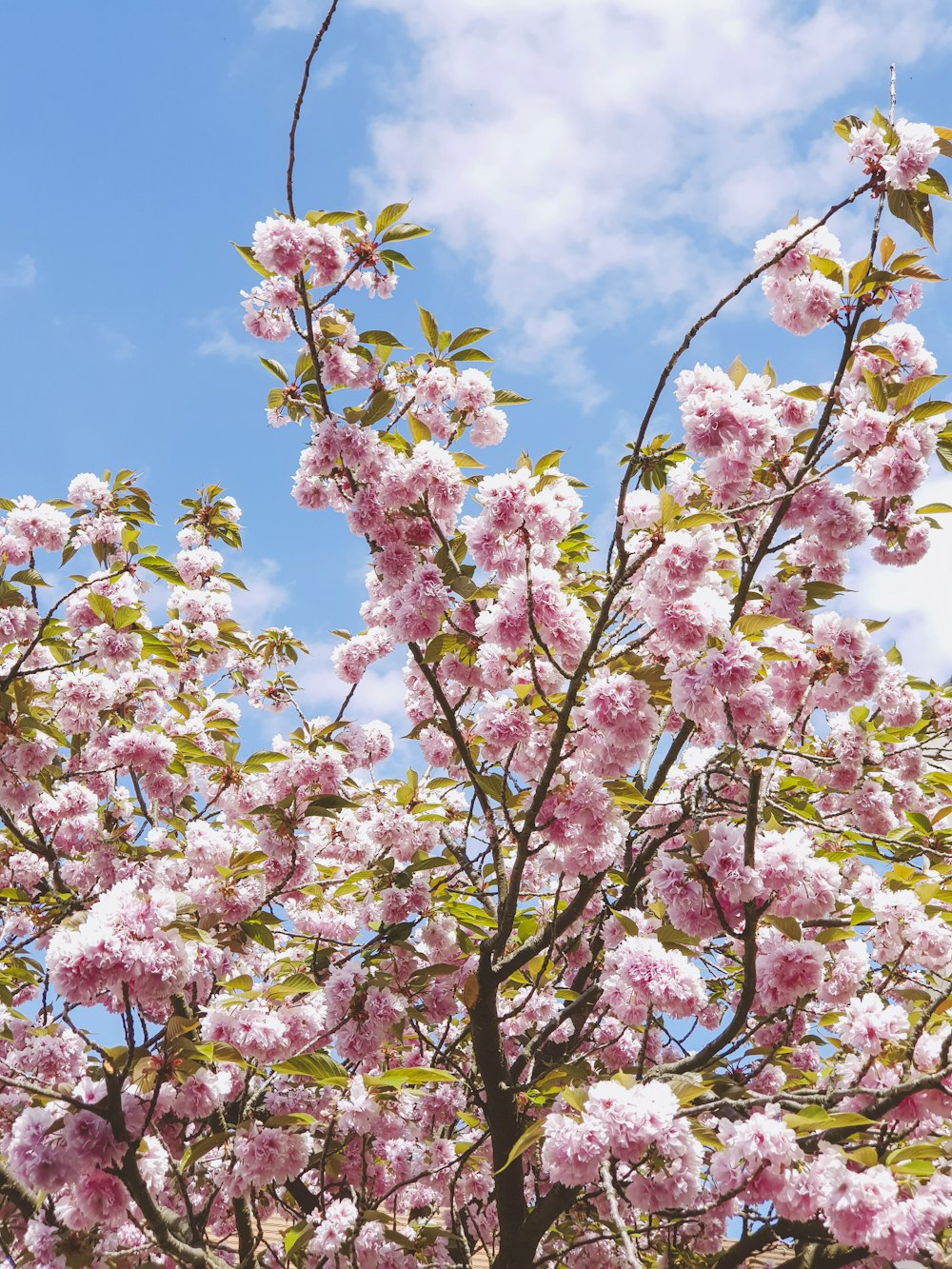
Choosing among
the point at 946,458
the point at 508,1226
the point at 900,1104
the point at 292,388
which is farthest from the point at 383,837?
the point at 946,458

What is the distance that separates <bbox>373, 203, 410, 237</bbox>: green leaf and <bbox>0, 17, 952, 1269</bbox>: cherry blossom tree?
0.01m

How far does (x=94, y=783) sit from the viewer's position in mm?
6223

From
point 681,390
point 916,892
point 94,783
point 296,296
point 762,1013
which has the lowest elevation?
point 762,1013

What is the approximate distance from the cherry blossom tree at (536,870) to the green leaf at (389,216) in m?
0.01

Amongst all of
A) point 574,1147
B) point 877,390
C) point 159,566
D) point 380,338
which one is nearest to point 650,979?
point 574,1147

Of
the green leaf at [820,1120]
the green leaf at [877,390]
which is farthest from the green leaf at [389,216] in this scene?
the green leaf at [820,1120]

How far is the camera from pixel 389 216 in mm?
4051

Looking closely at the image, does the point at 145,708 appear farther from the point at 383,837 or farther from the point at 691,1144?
the point at 691,1144

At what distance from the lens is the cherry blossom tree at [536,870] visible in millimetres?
2936

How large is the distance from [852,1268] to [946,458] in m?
3.18

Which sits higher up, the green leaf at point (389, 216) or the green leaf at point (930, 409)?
the green leaf at point (389, 216)

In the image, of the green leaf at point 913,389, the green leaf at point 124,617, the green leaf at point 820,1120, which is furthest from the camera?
the green leaf at point 124,617

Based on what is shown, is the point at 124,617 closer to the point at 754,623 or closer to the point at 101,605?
the point at 101,605

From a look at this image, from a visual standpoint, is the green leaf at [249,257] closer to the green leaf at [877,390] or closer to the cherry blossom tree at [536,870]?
the cherry blossom tree at [536,870]
